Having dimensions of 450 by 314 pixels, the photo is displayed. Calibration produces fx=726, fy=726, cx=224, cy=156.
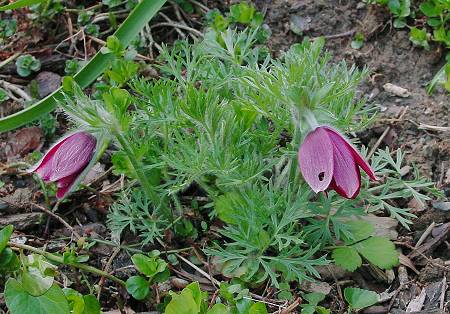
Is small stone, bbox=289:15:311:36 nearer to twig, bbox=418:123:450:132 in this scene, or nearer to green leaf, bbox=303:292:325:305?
twig, bbox=418:123:450:132

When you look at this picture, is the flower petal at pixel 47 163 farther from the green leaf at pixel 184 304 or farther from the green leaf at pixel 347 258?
the green leaf at pixel 347 258

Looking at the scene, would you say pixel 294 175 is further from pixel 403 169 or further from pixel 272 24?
pixel 272 24

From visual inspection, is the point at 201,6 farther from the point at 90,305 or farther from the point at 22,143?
the point at 90,305

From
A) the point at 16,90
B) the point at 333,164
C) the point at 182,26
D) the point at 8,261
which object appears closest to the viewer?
the point at 333,164

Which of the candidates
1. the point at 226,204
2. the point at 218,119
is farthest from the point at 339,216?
the point at 218,119

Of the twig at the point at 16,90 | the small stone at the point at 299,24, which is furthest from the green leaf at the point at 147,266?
the small stone at the point at 299,24

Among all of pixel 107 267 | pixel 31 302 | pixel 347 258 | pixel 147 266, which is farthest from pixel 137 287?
pixel 347 258
